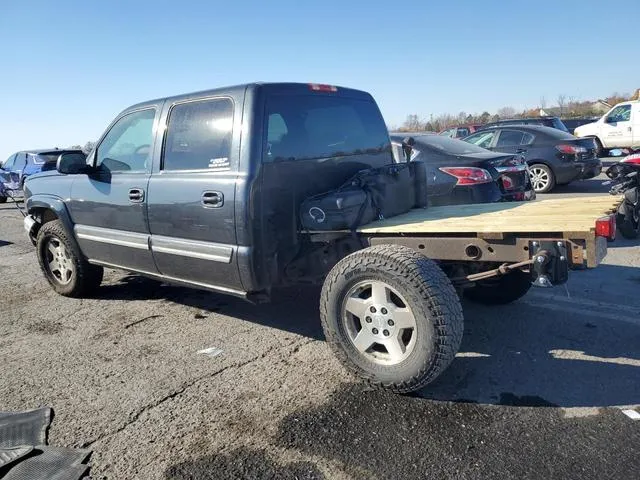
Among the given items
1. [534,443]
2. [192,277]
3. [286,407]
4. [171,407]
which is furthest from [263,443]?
[192,277]

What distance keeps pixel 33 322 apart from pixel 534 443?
4.52 m

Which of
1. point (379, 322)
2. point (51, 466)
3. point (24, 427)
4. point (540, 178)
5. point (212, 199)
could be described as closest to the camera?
point (51, 466)

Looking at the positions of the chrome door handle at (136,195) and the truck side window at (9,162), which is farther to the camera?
the truck side window at (9,162)

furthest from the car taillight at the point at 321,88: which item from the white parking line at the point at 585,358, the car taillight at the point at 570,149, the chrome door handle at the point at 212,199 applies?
the car taillight at the point at 570,149

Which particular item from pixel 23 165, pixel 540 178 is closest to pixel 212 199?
pixel 540 178

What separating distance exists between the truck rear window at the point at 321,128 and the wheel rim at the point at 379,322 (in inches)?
48.0

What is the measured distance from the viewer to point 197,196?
13.2 ft

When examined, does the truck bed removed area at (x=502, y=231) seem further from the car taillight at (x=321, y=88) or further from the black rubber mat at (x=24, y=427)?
the black rubber mat at (x=24, y=427)

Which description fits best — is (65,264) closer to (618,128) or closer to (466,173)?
(466,173)

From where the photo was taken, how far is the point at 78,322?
16.4 feet

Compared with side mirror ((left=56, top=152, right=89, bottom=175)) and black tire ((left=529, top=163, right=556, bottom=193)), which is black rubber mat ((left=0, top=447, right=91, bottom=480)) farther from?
black tire ((left=529, top=163, right=556, bottom=193))

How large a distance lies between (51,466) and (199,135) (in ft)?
8.14

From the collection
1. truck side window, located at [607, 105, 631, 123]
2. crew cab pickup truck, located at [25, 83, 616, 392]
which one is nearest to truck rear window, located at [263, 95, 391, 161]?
crew cab pickup truck, located at [25, 83, 616, 392]

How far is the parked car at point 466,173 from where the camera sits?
6.29 m
